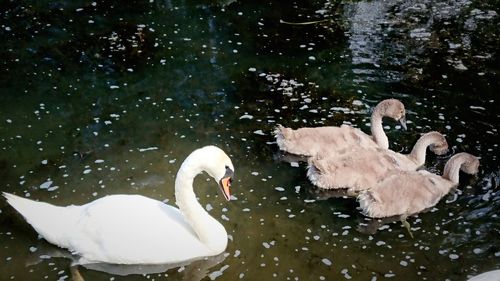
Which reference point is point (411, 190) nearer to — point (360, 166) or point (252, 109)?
point (360, 166)

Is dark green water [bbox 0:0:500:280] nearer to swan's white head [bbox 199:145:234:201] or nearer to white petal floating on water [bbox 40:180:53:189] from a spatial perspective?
white petal floating on water [bbox 40:180:53:189]

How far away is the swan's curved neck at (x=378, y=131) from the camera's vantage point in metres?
6.28

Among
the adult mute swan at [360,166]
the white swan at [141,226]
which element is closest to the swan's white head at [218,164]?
the white swan at [141,226]

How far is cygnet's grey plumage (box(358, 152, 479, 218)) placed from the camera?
5.59 metres

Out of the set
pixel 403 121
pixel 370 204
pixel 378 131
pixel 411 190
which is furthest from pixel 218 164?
pixel 403 121

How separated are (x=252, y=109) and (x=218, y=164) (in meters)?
2.10

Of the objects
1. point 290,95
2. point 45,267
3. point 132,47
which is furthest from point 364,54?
point 45,267

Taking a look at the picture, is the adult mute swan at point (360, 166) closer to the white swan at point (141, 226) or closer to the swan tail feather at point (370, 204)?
the swan tail feather at point (370, 204)

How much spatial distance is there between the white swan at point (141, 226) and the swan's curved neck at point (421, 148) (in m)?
1.95

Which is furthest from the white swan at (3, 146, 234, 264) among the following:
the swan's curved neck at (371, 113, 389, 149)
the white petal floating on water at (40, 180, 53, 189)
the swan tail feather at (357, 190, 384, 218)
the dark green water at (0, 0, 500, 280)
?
the swan's curved neck at (371, 113, 389, 149)

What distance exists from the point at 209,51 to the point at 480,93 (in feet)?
10.4

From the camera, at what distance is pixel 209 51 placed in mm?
8297

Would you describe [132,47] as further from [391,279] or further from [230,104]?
[391,279]

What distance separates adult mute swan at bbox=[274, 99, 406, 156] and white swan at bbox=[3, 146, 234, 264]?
4.24ft
